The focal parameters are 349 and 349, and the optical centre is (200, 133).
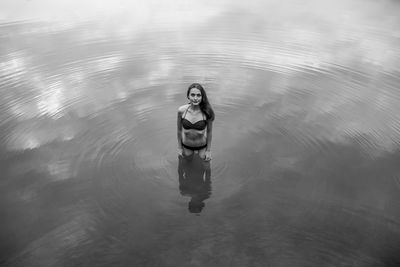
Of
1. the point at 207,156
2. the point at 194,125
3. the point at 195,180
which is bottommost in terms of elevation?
the point at 195,180

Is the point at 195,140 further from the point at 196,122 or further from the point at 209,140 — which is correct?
the point at 196,122

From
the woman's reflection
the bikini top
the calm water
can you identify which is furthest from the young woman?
the calm water

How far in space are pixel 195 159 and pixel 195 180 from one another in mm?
397

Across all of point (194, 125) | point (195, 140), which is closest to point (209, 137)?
point (195, 140)

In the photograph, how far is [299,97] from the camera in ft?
24.9

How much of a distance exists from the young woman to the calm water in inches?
18.3

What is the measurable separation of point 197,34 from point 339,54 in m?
4.10

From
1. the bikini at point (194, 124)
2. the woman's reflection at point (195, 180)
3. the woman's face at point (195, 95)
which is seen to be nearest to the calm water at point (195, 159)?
the woman's reflection at point (195, 180)

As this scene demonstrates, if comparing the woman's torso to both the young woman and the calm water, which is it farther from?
the calm water

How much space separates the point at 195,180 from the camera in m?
5.65

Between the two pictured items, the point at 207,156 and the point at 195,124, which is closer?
the point at 195,124

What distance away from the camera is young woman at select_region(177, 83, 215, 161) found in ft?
16.1

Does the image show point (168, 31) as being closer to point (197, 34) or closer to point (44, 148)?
point (197, 34)

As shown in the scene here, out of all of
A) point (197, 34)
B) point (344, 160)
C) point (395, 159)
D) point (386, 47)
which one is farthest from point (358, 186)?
point (197, 34)
